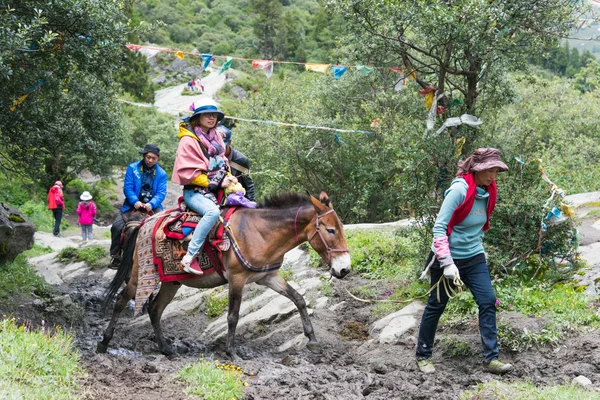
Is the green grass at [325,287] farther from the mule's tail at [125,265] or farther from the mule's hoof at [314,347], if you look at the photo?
the mule's tail at [125,265]

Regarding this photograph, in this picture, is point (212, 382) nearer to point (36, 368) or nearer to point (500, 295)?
point (36, 368)

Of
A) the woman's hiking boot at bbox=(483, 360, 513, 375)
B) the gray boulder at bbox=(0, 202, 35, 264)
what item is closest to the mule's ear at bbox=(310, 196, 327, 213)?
the woman's hiking boot at bbox=(483, 360, 513, 375)

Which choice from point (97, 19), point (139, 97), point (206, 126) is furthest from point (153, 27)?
point (139, 97)

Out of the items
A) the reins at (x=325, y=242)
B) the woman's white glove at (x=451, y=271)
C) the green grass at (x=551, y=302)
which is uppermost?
the woman's white glove at (x=451, y=271)

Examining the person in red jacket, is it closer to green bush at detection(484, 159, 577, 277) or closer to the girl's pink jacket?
the girl's pink jacket

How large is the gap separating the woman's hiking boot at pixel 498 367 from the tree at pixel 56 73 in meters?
6.71

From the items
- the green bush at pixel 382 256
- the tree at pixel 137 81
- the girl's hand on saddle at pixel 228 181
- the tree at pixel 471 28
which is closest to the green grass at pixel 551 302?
the green bush at pixel 382 256

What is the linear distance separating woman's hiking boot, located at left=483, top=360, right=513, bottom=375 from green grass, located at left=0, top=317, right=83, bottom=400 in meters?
3.97

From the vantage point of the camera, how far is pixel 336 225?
7129mm

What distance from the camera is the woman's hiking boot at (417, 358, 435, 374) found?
6.12 metres

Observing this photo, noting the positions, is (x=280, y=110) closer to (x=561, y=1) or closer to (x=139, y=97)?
(x=561, y=1)

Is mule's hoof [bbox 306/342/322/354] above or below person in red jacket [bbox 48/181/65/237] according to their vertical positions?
above

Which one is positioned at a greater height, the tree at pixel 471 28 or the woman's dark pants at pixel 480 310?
the tree at pixel 471 28

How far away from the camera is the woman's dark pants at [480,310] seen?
5.87m
